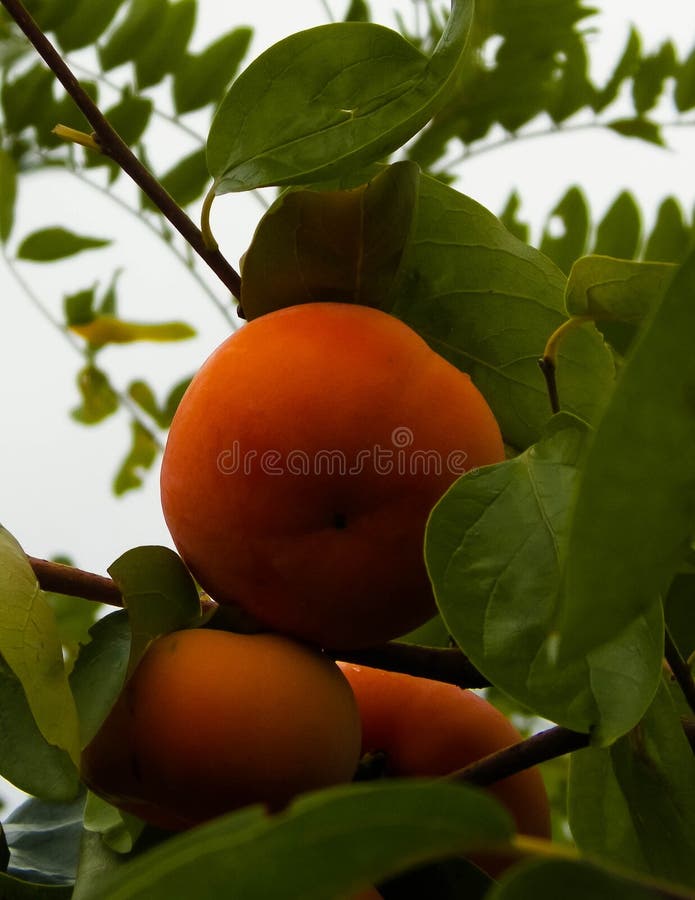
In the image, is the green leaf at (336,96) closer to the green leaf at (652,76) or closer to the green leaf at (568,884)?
the green leaf at (568,884)

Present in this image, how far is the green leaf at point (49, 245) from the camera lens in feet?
3.87

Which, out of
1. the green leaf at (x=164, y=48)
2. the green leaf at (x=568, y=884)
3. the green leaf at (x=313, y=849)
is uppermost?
the green leaf at (x=164, y=48)

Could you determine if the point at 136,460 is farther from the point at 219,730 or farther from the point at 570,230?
the point at 219,730

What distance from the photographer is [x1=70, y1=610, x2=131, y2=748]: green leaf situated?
1.76 ft

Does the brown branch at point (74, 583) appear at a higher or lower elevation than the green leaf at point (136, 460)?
higher

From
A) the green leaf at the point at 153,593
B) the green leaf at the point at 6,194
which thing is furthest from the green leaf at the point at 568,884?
the green leaf at the point at 6,194

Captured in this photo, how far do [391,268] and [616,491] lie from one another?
382 mm

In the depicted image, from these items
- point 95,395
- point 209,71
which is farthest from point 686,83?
point 95,395

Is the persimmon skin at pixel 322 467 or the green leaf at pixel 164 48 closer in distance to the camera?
the persimmon skin at pixel 322 467

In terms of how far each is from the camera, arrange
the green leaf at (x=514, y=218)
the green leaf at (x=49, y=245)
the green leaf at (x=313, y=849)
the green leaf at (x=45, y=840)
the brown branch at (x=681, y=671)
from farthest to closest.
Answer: the green leaf at (x=514, y=218) → the green leaf at (x=49, y=245) → the green leaf at (x=45, y=840) → the brown branch at (x=681, y=671) → the green leaf at (x=313, y=849)

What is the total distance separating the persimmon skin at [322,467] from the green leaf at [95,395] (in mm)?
902

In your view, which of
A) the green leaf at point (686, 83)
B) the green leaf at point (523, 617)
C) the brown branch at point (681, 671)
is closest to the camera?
the green leaf at point (523, 617)

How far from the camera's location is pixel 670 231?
119 centimetres

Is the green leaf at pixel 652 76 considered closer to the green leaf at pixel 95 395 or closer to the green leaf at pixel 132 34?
the green leaf at pixel 132 34
